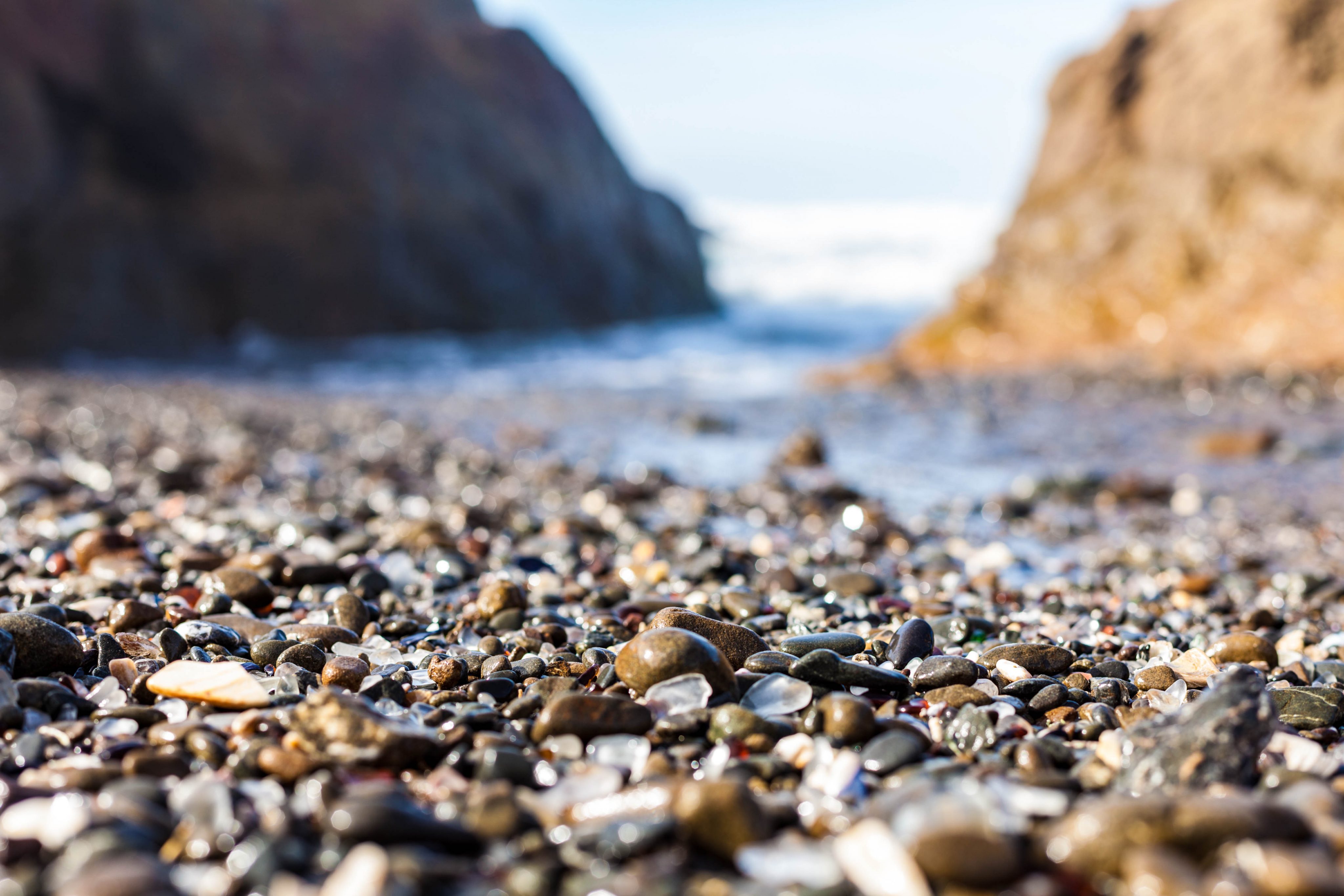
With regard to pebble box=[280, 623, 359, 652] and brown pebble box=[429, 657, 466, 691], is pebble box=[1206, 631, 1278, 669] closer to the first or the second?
brown pebble box=[429, 657, 466, 691]

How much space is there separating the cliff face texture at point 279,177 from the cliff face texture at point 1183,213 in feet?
54.4

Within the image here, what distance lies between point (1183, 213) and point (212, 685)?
58.6 ft

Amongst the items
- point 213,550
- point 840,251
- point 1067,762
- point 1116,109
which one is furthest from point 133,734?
point 840,251

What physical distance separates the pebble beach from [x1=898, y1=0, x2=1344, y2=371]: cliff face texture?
10611mm

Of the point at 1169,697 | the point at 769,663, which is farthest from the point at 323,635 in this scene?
the point at 1169,697

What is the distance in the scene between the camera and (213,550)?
3.37 meters

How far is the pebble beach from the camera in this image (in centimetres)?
136

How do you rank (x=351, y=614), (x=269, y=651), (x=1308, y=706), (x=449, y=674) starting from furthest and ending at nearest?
(x=351, y=614), (x=269, y=651), (x=449, y=674), (x=1308, y=706)

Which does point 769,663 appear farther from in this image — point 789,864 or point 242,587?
point 242,587

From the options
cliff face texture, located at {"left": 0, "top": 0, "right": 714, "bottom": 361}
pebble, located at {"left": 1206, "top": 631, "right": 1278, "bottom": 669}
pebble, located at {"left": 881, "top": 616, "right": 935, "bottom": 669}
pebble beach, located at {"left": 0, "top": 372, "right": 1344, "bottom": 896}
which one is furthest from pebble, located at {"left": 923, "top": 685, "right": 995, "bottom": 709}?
cliff face texture, located at {"left": 0, "top": 0, "right": 714, "bottom": 361}

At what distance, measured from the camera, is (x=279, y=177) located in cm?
2480

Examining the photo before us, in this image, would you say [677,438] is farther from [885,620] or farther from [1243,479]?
[885,620]

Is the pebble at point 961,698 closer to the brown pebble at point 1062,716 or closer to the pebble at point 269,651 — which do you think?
the brown pebble at point 1062,716

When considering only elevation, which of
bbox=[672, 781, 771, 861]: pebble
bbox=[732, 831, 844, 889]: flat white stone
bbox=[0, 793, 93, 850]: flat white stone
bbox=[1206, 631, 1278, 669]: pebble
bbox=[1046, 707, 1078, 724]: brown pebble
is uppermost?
bbox=[1206, 631, 1278, 669]: pebble
